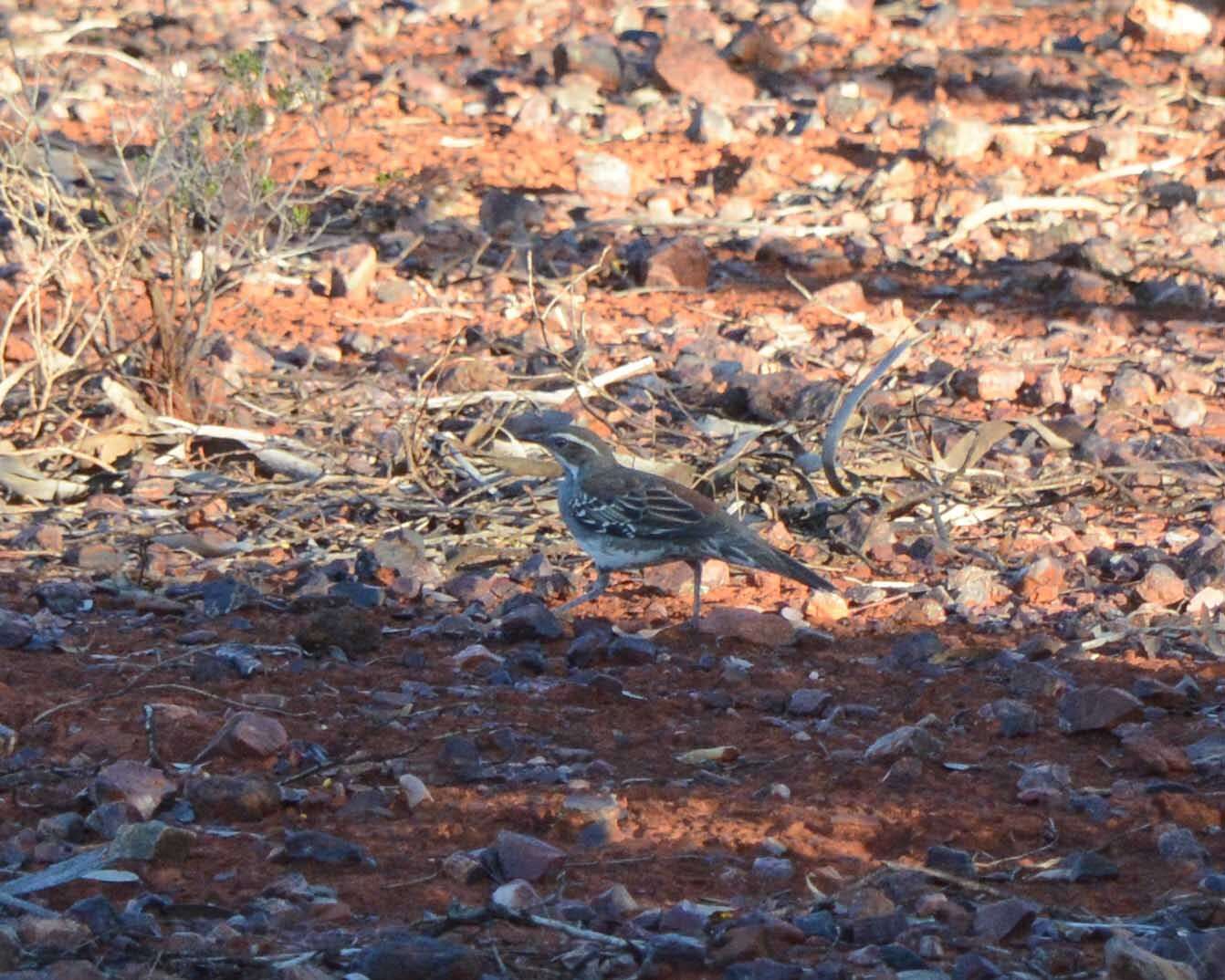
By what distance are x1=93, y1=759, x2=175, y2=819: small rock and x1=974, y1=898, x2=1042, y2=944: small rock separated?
6.82ft

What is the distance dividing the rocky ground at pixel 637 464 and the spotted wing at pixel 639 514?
1.16 feet

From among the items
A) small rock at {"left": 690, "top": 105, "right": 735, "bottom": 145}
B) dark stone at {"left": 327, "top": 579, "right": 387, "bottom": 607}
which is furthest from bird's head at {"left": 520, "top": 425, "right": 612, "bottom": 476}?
small rock at {"left": 690, "top": 105, "right": 735, "bottom": 145}

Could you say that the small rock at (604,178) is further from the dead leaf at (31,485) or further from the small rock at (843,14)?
the dead leaf at (31,485)

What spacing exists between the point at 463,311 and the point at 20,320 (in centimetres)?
242

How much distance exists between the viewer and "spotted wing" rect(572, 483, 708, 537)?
732 centimetres

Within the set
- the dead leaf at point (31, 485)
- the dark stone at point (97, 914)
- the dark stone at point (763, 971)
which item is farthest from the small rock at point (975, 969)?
the dead leaf at point (31, 485)

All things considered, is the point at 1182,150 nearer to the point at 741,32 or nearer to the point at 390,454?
the point at 741,32

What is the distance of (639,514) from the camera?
24.2ft

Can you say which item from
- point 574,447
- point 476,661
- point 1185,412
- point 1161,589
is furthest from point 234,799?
point 1185,412

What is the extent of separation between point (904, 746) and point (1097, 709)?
672 mm

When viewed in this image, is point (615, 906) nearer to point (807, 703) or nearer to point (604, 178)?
point (807, 703)

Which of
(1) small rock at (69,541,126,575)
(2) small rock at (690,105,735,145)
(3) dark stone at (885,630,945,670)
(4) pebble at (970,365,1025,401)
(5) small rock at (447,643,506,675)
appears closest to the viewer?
(5) small rock at (447,643,506,675)

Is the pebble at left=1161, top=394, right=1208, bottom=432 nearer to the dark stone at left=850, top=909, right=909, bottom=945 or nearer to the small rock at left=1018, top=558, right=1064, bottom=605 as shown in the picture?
the small rock at left=1018, top=558, right=1064, bottom=605

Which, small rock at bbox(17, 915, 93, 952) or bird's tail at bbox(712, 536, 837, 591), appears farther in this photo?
bird's tail at bbox(712, 536, 837, 591)
